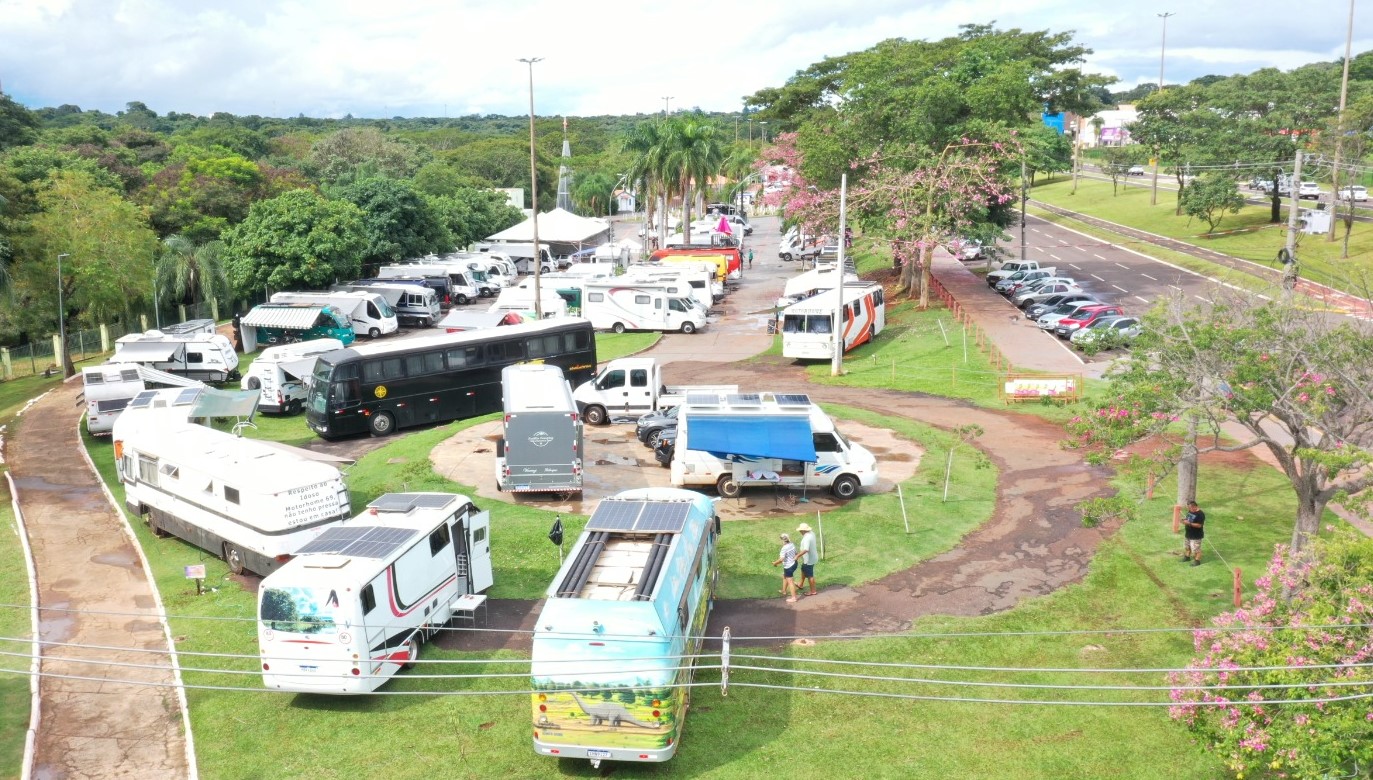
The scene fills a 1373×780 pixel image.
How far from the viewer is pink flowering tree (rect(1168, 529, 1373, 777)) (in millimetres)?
11312

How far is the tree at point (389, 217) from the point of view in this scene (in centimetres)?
6481

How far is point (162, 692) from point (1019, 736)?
13.3 metres

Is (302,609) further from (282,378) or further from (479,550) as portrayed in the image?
(282,378)

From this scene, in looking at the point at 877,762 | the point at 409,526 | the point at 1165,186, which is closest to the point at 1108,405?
the point at 877,762

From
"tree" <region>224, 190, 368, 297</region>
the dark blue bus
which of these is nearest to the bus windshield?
the dark blue bus

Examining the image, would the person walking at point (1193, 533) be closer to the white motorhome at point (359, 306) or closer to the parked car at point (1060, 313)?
the parked car at point (1060, 313)

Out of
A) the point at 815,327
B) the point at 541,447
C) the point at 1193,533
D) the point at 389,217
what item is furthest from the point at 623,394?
the point at 389,217

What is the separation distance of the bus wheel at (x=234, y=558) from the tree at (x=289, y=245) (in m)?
35.2

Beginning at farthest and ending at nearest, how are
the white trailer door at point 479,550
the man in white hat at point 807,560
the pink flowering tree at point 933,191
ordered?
the pink flowering tree at point 933,191 < the man in white hat at point 807,560 < the white trailer door at point 479,550

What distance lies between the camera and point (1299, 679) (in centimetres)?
1196

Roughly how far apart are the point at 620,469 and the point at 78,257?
35.0 m

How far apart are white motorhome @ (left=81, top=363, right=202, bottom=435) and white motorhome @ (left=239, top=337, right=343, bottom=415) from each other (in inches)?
91.6

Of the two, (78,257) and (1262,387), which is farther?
(78,257)

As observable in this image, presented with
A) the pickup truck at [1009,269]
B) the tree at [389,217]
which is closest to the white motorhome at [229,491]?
the tree at [389,217]
